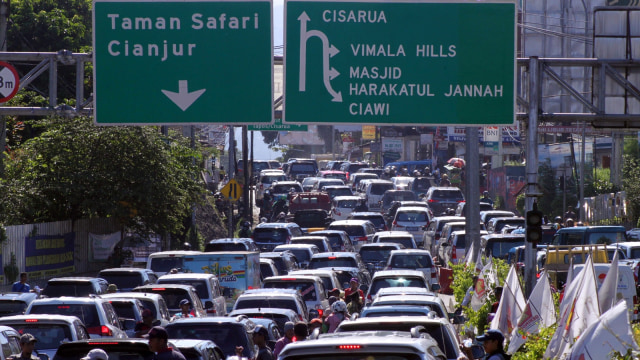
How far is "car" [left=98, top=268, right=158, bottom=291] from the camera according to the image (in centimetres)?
2070

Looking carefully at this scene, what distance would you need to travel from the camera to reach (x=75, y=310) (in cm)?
1530

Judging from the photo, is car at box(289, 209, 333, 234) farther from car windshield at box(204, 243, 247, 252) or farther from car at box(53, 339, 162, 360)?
car at box(53, 339, 162, 360)

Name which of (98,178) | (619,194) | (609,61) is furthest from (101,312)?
(619,194)

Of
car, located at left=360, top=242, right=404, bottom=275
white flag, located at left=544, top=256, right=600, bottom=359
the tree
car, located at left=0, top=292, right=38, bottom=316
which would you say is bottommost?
car, located at left=360, top=242, right=404, bottom=275

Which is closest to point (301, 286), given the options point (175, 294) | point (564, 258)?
point (175, 294)

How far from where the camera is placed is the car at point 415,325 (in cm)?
1130

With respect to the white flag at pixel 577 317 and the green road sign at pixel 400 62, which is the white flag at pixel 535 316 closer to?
the white flag at pixel 577 317

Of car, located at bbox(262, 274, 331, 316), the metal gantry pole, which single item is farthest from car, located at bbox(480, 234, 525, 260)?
the metal gantry pole

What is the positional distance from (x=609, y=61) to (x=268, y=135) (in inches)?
4946

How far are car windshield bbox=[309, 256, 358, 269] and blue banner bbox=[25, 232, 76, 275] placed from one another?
6817mm

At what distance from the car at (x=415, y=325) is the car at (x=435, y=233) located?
74.9 ft

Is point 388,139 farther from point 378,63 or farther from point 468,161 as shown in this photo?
point 378,63

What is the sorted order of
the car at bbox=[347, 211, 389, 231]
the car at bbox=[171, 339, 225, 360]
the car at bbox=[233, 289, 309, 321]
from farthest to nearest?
1. the car at bbox=[347, 211, 389, 231]
2. the car at bbox=[233, 289, 309, 321]
3. the car at bbox=[171, 339, 225, 360]

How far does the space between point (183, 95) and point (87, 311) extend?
12.6 feet
